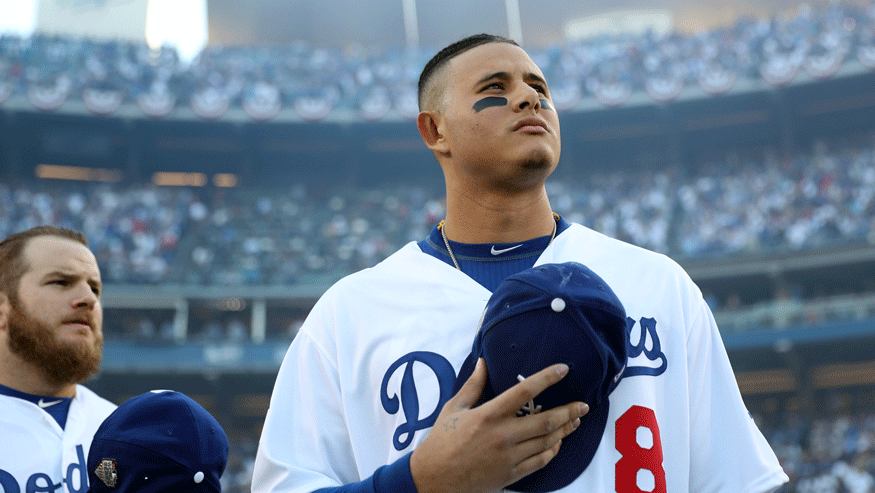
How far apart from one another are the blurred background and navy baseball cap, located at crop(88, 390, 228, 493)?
1690 cm

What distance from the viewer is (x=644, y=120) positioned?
27047 mm

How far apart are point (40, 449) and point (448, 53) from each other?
Result: 88.4 inches

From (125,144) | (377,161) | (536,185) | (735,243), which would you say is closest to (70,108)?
(125,144)

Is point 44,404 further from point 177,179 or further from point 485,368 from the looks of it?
point 177,179

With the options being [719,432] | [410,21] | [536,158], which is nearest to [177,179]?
[410,21]

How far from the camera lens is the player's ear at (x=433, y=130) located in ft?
7.70

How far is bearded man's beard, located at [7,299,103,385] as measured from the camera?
123 inches

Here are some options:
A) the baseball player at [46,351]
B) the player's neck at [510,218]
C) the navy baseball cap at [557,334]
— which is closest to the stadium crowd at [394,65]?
the baseball player at [46,351]

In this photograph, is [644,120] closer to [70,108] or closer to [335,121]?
[335,121]

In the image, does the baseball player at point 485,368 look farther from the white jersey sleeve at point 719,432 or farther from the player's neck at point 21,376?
the player's neck at point 21,376

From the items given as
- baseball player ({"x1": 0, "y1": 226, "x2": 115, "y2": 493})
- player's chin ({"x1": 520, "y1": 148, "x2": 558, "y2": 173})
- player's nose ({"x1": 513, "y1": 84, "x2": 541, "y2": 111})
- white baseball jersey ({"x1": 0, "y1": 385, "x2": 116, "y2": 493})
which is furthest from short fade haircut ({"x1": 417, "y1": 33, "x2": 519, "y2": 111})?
white baseball jersey ({"x1": 0, "y1": 385, "x2": 116, "y2": 493})

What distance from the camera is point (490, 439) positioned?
63.2 inches

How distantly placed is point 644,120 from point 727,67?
3184 mm

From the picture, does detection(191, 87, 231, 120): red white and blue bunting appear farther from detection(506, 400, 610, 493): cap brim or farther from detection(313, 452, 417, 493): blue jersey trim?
detection(506, 400, 610, 493): cap brim
